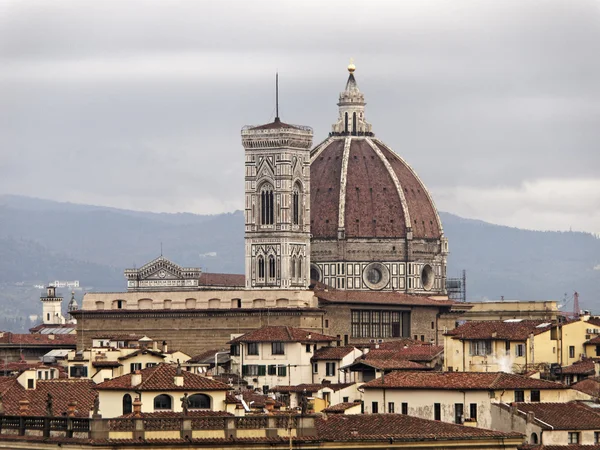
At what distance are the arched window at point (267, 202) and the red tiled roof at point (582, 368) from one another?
342ft

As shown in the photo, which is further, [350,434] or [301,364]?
[301,364]

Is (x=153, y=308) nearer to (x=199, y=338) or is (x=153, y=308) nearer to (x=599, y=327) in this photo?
(x=199, y=338)

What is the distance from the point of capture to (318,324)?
534 feet

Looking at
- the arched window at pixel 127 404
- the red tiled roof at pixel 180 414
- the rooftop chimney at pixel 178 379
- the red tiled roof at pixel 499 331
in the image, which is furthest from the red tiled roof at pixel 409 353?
the red tiled roof at pixel 180 414

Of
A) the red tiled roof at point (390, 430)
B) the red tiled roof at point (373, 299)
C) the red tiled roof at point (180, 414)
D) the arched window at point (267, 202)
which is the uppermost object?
the arched window at point (267, 202)

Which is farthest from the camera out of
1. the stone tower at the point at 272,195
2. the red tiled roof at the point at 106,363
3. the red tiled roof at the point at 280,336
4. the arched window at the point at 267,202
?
the arched window at the point at 267,202

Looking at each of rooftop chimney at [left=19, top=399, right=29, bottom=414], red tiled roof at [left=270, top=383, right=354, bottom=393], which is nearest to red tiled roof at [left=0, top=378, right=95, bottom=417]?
rooftop chimney at [left=19, top=399, right=29, bottom=414]

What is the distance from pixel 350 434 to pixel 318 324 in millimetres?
108579

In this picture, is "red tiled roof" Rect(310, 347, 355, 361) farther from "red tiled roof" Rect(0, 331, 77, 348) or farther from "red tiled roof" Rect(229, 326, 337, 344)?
"red tiled roof" Rect(0, 331, 77, 348)

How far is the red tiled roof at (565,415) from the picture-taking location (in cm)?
6588

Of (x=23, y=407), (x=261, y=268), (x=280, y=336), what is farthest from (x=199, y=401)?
(x=261, y=268)

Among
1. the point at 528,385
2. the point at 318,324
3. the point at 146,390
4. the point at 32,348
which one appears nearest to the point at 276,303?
the point at 318,324

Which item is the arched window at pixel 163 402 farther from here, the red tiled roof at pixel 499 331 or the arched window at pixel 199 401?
the red tiled roof at pixel 499 331

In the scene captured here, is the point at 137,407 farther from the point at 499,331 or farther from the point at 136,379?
the point at 499,331
